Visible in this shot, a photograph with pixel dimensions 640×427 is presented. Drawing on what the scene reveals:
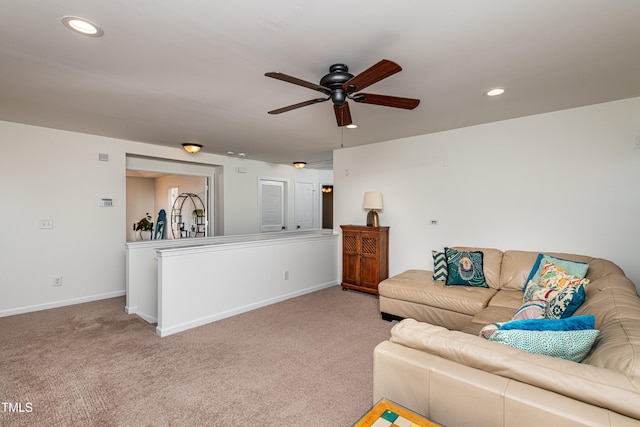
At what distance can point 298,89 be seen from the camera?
267cm

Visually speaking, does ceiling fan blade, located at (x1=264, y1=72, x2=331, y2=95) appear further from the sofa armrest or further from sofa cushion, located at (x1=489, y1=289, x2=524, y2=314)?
sofa cushion, located at (x1=489, y1=289, x2=524, y2=314)

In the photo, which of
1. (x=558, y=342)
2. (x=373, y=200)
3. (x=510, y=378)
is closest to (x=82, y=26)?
(x=510, y=378)

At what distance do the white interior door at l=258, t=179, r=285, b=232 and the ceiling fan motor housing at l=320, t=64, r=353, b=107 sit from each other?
471 cm

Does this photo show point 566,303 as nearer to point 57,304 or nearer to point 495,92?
point 495,92

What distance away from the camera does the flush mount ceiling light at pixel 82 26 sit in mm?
1708

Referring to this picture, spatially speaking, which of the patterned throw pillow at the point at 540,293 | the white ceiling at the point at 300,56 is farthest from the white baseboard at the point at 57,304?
the patterned throw pillow at the point at 540,293

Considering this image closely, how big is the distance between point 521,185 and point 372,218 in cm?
197

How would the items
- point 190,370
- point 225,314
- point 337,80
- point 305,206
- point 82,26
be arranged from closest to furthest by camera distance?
point 82,26 → point 337,80 → point 190,370 → point 225,314 → point 305,206

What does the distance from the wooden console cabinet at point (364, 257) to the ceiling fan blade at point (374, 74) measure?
287 cm

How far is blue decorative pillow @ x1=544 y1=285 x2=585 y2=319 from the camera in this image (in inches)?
81.3

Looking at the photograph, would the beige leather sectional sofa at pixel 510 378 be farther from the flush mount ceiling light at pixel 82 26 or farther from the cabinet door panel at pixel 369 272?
the cabinet door panel at pixel 369 272

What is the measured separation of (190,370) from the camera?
99.0 inches

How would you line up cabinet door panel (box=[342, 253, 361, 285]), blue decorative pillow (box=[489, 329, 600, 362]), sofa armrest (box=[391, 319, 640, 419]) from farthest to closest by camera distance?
cabinet door panel (box=[342, 253, 361, 285]) → blue decorative pillow (box=[489, 329, 600, 362]) → sofa armrest (box=[391, 319, 640, 419])

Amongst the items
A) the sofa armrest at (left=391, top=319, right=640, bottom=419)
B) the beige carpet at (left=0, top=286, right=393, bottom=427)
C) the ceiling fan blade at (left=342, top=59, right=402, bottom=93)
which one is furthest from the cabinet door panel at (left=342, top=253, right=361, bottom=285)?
the sofa armrest at (left=391, top=319, right=640, bottom=419)
